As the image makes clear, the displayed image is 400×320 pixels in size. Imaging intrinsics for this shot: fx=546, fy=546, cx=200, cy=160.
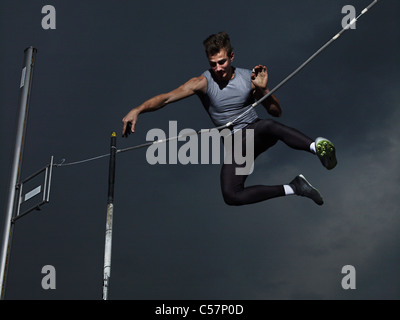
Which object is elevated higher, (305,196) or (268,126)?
(268,126)

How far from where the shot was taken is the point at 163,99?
7883 millimetres

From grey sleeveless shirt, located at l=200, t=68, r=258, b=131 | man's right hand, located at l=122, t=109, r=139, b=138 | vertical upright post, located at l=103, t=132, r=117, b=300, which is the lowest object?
vertical upright post, located at l=103, t=132, r=117, b=300

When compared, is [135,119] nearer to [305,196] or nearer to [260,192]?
[260,192]

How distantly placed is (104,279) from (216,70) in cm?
340

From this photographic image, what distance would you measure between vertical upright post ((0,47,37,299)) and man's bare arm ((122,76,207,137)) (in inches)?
159

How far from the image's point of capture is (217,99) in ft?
26.7

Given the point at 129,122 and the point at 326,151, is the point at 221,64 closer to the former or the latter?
the point at 129,122

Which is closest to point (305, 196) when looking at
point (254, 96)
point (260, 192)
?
point (260, 192)

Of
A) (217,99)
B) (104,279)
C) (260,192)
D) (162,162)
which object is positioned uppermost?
(217,99)

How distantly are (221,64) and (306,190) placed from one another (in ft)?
7.29

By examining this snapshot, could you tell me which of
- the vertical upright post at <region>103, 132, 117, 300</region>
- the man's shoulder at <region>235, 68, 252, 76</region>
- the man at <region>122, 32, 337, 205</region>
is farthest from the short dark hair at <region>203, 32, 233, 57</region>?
the vertical upright post at <region>103, 132, 117, 300</region>

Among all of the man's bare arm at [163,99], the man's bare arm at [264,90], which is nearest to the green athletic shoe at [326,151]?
the man's bare arm at [264,90]

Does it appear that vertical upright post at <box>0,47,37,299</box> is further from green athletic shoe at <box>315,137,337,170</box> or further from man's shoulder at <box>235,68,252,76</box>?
green athletic shoe at <box>315,137,337,170</box>

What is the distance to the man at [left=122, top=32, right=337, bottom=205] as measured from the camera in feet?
25.1
